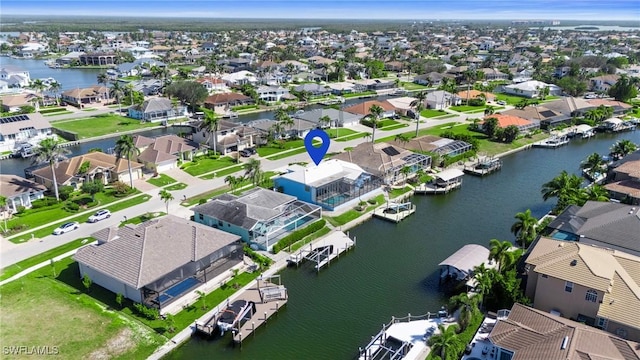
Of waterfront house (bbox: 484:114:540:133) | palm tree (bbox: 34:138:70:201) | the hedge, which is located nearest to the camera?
the hedge

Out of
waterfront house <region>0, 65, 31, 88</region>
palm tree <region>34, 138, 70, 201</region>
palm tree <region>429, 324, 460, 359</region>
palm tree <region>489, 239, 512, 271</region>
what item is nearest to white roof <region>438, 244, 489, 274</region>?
palm tree <region>489, 239, 512, 271</region>

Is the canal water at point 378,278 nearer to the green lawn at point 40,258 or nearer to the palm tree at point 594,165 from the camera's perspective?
the palm tree at point 594,165

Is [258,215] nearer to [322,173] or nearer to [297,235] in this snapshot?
[297,235]

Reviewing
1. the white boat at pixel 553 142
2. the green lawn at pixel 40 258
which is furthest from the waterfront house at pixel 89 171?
the white boat at pixel 553 142

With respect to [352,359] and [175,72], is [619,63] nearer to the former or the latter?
[175,72]

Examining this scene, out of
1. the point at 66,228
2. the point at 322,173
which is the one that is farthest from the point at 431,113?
the point at 66,228

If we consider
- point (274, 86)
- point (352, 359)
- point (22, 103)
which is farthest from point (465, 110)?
point (22, 103)

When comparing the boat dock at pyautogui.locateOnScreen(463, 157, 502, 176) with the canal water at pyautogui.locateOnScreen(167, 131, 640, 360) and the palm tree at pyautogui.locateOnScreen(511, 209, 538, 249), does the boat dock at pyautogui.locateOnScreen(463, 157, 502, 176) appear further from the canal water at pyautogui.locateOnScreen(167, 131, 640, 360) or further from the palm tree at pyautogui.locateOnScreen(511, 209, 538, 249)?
the palm tree at pyautogui.locateOnScreen(511, 209, 538, 249)
